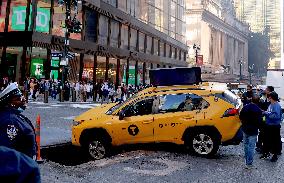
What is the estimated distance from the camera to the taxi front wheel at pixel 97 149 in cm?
859

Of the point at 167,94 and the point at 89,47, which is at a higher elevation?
the point at 89,47

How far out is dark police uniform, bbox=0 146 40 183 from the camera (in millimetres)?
1299

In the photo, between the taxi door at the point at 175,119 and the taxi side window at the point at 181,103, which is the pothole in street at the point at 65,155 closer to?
the taxi door at the point at 175,119

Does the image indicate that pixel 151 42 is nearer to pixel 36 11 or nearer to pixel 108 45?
pixel 108 45

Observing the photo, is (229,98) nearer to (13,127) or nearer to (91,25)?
(13,127)

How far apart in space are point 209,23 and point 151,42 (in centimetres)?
5992

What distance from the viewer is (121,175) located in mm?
6633

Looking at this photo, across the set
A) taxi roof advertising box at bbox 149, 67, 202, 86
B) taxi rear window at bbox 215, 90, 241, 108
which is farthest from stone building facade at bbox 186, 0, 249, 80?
taxi rear window at bbox 215, 90, 241, 108

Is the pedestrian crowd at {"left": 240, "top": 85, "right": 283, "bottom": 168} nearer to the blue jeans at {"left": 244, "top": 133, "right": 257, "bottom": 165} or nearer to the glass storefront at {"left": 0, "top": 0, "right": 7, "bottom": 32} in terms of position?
the blue jeans at {"left": 244, "top": 133, "right": 257, "bottom": 165}

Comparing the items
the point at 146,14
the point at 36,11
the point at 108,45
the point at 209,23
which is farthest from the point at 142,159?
the point at 209,23

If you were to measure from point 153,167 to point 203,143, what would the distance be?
1610 millimetres

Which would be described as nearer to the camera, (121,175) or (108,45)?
(121,175)

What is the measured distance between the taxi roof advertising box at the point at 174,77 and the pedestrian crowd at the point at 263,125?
1.51 m

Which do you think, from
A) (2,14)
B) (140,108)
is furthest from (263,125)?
(2,14)
